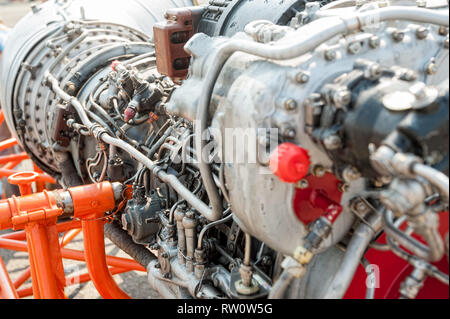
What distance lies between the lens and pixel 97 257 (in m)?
2.58

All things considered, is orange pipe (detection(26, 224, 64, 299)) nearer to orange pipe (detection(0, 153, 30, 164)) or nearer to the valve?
the valve

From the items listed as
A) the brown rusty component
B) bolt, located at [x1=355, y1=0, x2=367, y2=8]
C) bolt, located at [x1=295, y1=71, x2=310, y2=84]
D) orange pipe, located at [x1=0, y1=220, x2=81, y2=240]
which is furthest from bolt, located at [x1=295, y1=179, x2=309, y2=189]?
orange pipe, located at [x1=0, y1=220, x2=81, y2=240]

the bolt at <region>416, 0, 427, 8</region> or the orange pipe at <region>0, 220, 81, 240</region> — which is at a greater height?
the bolt at <region>416, 0, 427, 8</region>

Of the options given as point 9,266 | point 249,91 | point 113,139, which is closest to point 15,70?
point 113,139

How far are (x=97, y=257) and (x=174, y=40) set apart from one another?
1.04m

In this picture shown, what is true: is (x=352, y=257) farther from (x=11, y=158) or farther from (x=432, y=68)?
(x=11, y=158)

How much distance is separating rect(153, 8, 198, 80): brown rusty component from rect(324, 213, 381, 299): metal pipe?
1155 mm

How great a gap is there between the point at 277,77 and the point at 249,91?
0.08 m

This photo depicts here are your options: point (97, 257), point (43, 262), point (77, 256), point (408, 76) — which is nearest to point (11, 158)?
point (77, 256)

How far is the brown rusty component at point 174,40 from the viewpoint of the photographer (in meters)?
2.28

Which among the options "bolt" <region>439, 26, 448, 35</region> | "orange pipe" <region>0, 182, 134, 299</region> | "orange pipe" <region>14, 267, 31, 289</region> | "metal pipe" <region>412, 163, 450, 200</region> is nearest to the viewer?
"metal pipe" <region>412, 163, 450, 200</region>

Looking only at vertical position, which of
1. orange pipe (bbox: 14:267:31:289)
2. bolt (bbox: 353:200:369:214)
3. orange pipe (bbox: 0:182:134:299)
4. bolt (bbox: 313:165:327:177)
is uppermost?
bolt (bbox: 313:165:327:177)

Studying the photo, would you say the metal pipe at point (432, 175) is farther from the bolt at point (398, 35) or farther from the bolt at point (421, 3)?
the bolt at point (421, 3)

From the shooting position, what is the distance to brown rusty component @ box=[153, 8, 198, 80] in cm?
228
